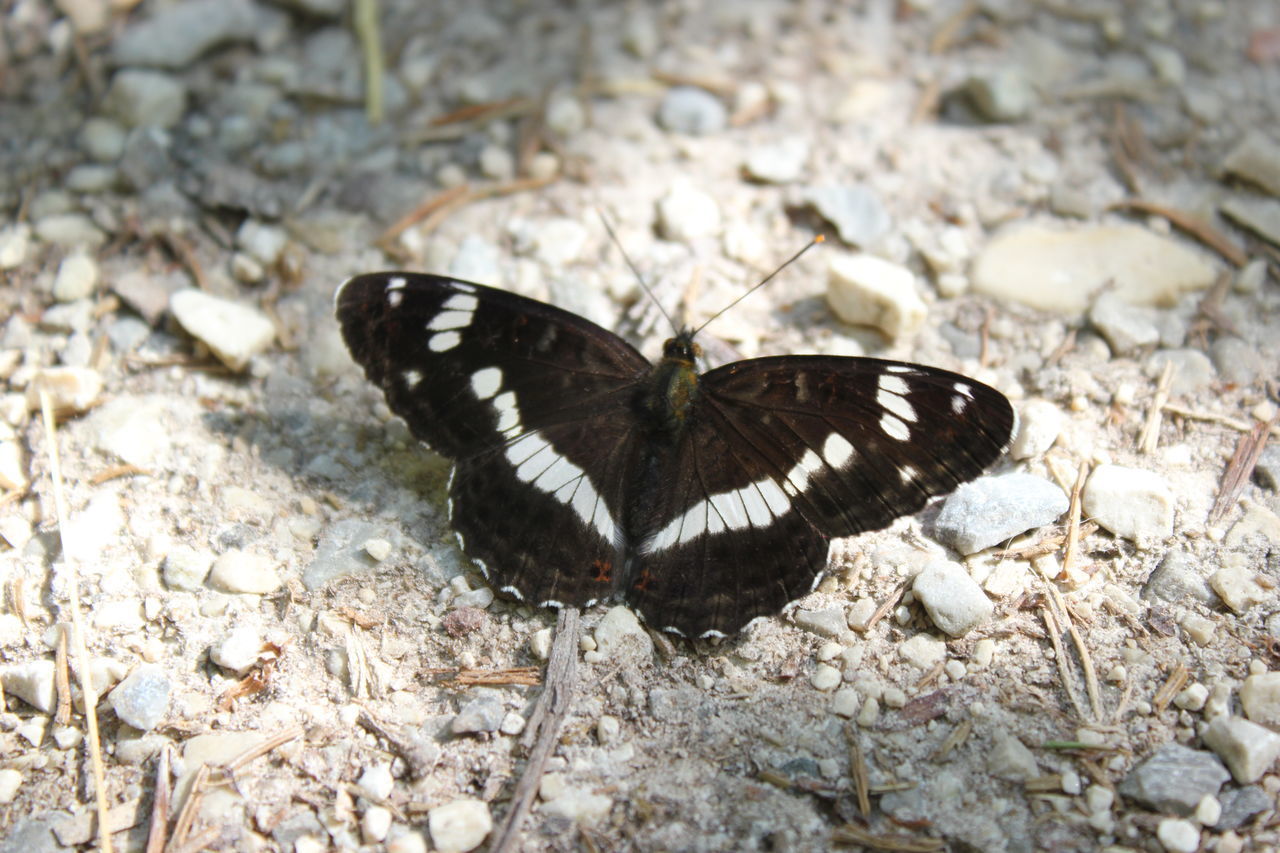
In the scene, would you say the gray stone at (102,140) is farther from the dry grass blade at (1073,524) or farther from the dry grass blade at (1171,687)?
the dry grass blade at (1171,687)

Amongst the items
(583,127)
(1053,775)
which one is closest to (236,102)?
(583,127)

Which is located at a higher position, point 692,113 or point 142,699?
point 692,113

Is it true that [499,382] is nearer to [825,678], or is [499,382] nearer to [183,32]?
[825,678]

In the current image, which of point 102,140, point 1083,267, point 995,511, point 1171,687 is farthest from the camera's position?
point 102,140

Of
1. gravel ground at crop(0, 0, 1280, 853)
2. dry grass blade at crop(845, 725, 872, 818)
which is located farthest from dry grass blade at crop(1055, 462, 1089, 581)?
dry grass blade at crop(845, 725, 872, 818)

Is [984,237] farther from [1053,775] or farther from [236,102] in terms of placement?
[236,102]

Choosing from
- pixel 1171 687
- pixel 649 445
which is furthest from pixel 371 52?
pixel 1171 687

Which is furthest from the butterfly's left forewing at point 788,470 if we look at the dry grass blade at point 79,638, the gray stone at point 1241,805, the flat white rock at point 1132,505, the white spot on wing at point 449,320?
the dry grass blade at point 79,638
